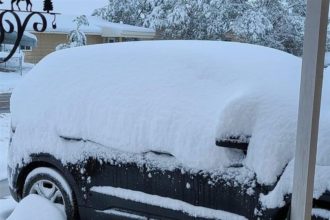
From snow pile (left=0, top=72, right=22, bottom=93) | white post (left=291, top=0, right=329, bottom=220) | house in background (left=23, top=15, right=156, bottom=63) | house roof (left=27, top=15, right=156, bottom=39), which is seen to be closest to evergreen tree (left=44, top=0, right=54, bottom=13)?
white post (left=291, top=0, right=329, bottom=220)

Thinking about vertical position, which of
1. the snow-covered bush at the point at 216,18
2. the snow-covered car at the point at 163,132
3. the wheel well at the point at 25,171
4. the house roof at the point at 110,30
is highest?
the snow-covered bush at the point at 216,18

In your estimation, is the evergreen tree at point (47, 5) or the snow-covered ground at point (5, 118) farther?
the snow-covered ground at point (5, 118)

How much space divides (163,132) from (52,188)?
1153mm

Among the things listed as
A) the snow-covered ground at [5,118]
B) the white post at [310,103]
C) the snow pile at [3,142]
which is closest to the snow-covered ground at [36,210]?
the snow-covered ground at [5,118]

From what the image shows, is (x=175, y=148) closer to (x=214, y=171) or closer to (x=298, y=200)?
(x=214, y=171)

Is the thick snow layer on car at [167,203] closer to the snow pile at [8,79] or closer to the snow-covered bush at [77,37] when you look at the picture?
the snow pile at [8,79]

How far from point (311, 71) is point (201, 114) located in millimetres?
1131

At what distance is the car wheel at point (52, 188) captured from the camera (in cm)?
367

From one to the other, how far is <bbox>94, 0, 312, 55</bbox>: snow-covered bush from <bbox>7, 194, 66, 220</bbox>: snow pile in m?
4.26

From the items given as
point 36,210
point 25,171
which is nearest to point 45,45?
point 25,171

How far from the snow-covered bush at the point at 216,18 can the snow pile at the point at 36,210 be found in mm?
4261

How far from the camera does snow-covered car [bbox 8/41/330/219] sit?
2842mm

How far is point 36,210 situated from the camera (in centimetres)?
353

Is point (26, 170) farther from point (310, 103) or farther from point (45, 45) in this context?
point (45, 45)
